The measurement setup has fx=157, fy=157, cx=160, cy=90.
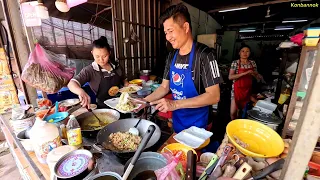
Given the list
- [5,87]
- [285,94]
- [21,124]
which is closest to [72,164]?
[21,124]

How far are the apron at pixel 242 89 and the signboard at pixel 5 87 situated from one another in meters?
Answer: 4.68

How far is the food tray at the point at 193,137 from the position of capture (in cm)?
122

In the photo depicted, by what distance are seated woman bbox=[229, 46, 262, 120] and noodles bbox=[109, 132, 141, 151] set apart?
3276 mm

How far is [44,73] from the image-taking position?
1548 millimetres

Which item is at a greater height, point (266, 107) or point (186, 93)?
point (186, 93)

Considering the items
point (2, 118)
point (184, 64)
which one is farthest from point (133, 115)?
point (2, 118)

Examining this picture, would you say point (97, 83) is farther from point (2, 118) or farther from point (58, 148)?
point (58, 148)

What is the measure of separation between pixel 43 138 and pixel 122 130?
60cm

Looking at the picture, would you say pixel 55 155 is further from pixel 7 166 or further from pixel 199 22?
pixel 199 22

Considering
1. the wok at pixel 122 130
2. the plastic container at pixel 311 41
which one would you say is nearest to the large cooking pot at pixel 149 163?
the wok at pixel 122 130

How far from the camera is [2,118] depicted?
205 cm

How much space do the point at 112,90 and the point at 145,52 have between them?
2.77 meters

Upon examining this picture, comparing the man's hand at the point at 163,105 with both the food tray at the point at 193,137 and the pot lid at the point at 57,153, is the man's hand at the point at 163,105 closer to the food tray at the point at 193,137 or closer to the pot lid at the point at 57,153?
the food tray at the point at 193,137

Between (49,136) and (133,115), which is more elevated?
(49,136)
